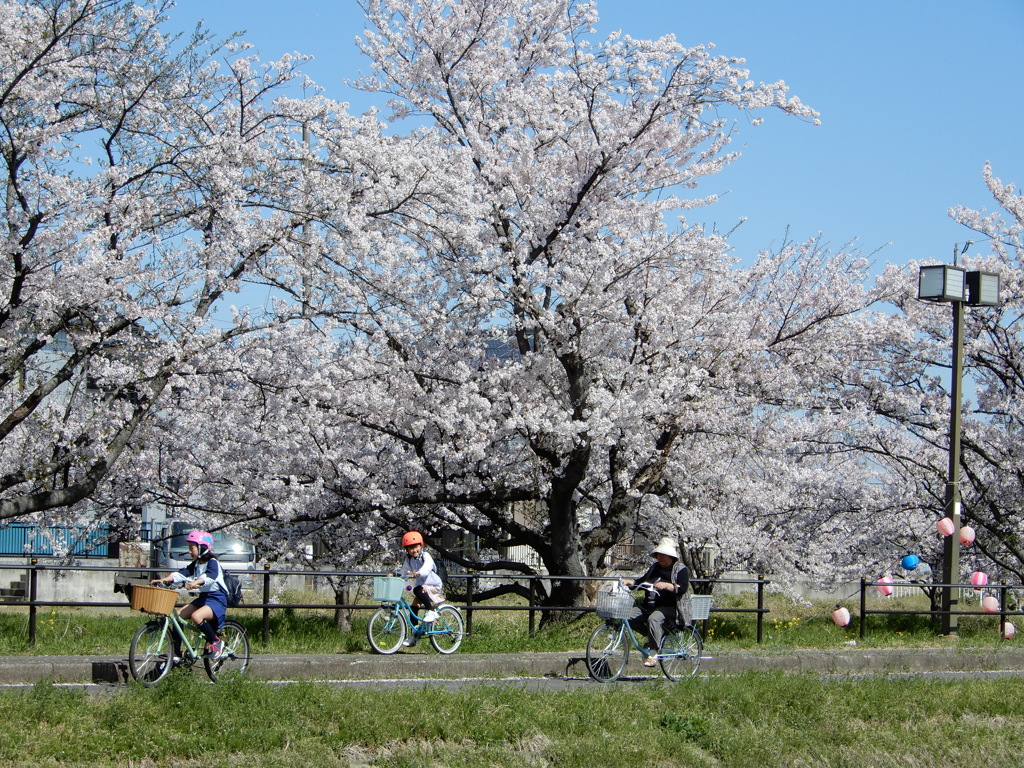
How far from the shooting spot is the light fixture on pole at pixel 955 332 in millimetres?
16906

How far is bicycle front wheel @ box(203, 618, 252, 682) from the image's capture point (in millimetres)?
10258

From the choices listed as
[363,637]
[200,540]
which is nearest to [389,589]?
[363,637]

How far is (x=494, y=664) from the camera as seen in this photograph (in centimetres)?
1255

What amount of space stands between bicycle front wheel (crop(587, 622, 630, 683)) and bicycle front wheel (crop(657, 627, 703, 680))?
0.40 m

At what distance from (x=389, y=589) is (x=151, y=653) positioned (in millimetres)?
3294

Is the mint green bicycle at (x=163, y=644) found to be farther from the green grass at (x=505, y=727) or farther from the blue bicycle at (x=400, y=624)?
the blue bicycle at (x=400, y=624)

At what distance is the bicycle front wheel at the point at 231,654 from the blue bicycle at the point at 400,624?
1.98 metres

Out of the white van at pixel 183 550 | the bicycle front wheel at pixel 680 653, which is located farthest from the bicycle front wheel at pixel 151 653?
the white van at pixel 183 550

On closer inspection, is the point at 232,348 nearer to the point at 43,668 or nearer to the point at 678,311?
the point at 43,668

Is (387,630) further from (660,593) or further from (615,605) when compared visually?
(660,593)

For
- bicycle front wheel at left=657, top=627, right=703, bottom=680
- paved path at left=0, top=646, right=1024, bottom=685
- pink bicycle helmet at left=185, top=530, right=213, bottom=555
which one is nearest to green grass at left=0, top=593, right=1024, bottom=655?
paved path at left=0, top=646, right=1024, bottom=685

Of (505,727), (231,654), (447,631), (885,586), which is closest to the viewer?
(505,727)

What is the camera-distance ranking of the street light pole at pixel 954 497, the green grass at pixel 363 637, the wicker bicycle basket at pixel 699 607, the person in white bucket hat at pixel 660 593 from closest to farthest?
the person in white bucket hat at pixel 660 593 < the wicker bicycle basket at pixel 699 607 < the green grass at pixel 363 637 < the street light pole at pixel 954 497

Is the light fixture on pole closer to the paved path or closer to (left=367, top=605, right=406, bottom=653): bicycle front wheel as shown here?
the paved path
